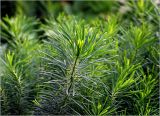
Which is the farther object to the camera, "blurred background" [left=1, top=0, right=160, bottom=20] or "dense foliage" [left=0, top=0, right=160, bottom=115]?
"blurred background" [left=1, top=0, right=160, bottom=20]

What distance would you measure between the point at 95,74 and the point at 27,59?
5.4 inches

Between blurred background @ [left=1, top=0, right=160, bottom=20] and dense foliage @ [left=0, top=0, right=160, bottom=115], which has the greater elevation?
blurred background @ [left=1, top=0, right=160, bottom=20]

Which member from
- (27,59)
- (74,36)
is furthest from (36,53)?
(74,36)

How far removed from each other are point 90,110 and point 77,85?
0.04 meters

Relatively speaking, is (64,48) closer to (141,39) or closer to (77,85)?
(77,85)

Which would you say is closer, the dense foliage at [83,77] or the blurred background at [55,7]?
the dense foliage at [83,77]

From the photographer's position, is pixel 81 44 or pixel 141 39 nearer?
pixel 81 44

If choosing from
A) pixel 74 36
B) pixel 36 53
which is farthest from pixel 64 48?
pixel 36 53

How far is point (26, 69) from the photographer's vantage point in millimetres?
575

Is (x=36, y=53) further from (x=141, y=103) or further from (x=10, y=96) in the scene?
(x=141, y=103)

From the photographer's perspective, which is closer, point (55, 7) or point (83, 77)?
point (83, 77)

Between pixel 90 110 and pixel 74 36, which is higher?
pixel 74 36

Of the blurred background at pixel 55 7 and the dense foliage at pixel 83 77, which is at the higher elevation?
the blurred background at pixel 55 7

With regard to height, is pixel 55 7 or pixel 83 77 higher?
pixel 55 7
